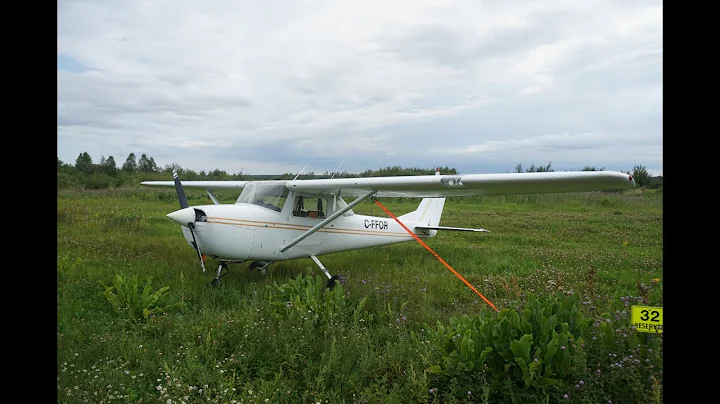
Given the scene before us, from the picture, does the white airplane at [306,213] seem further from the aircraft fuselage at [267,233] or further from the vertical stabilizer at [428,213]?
the vertical stabilizer at [428,213]

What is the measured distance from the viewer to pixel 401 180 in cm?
634

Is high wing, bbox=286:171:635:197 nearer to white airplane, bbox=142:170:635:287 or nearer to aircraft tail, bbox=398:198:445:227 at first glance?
white airplane, bbox=142:170:635:287

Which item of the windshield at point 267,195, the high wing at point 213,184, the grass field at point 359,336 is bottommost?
the grass field at point 359,336

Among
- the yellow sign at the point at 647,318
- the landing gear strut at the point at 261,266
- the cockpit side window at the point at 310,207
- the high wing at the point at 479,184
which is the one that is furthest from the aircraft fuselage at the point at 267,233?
the yellow sign at the point at 647,318

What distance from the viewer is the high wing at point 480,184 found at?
4.40m

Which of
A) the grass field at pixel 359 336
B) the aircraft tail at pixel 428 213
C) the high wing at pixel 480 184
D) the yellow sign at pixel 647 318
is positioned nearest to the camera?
the yellow sign at pixel 647 318

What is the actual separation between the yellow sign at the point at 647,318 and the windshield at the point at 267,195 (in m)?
5.71

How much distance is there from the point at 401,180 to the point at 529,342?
374 centimetres

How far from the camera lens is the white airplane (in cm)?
562

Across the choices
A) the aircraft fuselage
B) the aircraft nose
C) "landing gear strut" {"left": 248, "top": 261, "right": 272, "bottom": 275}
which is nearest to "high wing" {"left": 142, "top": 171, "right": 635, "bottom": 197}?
the aircraft fuselage

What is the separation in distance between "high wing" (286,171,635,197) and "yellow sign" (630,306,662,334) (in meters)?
1.66

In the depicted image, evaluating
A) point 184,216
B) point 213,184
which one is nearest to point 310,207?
point 184,216
